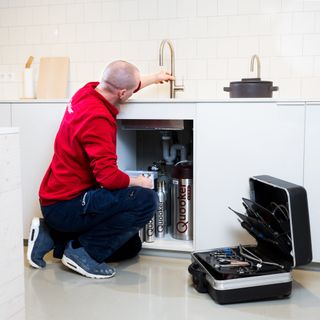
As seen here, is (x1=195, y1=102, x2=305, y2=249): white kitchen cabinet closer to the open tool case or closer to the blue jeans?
the open tool case

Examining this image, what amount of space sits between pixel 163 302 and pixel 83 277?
1.66 ft

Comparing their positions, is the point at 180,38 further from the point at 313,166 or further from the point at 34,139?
the point at 313,166

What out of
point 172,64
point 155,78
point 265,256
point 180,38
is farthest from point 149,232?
point 180,38

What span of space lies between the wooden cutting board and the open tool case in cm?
169

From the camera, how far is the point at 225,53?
3.16 metres

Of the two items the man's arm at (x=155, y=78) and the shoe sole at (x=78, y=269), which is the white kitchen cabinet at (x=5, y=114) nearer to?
the man's arm at (x=155, y=78)

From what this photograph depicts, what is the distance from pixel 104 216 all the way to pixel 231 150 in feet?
2.45

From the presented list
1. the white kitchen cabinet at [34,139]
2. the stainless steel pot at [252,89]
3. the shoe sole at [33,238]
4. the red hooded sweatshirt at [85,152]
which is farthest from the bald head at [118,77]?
the shoe sole at [33,238]

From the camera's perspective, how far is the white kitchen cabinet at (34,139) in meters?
2.79

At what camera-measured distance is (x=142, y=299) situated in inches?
83.4

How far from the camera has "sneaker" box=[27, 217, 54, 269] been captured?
8.24ft

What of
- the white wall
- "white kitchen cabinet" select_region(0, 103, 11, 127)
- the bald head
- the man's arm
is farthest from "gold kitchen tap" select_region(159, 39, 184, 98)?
the white wall

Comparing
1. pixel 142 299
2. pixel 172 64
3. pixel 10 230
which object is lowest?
pixel 142 299

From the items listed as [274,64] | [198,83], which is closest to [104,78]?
[198,83]
